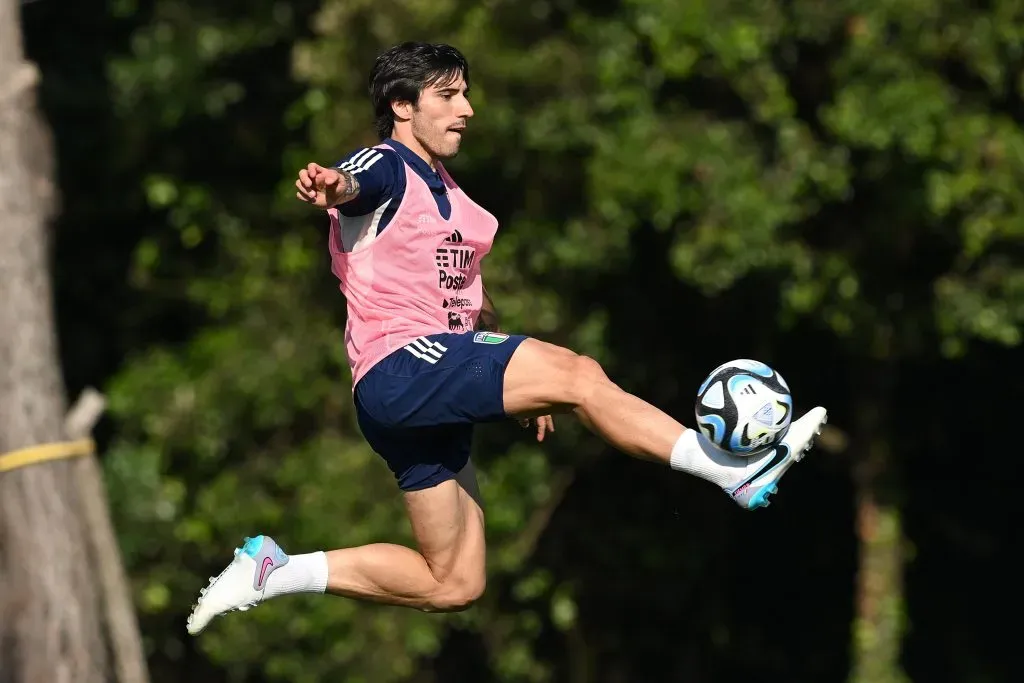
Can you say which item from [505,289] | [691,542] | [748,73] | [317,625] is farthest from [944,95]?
[317,625]

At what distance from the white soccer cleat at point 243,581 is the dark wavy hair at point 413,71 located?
160 cm

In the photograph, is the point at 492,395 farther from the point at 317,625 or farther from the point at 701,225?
the point at 317,625

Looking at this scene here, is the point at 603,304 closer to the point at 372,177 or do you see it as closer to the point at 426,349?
the point at 426,349

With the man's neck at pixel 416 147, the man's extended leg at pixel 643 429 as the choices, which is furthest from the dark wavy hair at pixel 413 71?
the man's extended leg at pixel 643 429

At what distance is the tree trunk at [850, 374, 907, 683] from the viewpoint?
45.9 feet

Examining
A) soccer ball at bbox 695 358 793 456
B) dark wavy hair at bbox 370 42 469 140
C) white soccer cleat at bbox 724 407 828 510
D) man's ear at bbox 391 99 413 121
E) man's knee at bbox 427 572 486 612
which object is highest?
dark wavy hair at bbox 370 42 469 140

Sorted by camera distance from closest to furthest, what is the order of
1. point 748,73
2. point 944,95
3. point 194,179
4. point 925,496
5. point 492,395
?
point 492,395, point 944,95, point 748,73, point 194,179, point 925,496

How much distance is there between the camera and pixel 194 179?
48.1 feet

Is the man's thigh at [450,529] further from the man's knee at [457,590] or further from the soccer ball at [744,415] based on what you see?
the soccer ball at [744,415]

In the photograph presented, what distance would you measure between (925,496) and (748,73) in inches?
194

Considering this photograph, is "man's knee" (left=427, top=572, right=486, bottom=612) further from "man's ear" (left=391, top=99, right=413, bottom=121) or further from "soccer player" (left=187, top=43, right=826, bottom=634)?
"man's ear" (left=391, top=99, right=413, bottom=121)

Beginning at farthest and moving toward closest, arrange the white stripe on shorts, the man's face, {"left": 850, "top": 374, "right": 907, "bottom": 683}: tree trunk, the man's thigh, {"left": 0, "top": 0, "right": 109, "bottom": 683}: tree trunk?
{"left": 850, "top": 374, "right": 907, "bottom": 683}: tree trunk
{"left": 0, "top": 0, "right": 109, "bottom": 683}: tree trunk
the man's thigh
the man's face
the white stripe on shorts

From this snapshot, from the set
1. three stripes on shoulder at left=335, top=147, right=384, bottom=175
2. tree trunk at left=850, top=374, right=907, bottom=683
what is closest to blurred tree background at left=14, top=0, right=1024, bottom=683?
tree trunk at left=850, top=374, right=907, bottom=683

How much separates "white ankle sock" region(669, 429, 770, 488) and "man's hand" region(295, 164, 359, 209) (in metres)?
1.27
